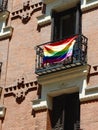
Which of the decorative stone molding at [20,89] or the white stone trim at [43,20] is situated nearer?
the decorative stone molding at [20,89]

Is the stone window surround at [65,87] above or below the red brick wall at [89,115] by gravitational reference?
above

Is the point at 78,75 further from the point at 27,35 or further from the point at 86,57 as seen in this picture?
the point at 27,35

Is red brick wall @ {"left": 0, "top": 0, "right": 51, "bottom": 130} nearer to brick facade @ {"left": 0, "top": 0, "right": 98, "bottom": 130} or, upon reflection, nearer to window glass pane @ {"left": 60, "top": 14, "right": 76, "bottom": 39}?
brick facade @ {"left": 0, "top": 0, "right": 98, "bottom": 130}

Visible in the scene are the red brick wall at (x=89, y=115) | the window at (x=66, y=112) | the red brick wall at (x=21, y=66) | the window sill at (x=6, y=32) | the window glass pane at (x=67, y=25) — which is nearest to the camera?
the red brick wall at (x=89, y=115)

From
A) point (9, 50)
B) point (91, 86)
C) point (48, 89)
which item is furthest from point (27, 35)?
point (91, 86)

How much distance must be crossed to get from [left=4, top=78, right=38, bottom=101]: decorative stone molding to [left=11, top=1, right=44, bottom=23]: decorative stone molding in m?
2.73

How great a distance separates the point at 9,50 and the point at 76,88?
155 inches

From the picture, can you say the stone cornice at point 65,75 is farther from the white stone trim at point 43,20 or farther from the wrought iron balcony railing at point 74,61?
the white stone trim at point 43,20

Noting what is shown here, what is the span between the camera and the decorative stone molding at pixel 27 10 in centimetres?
1894

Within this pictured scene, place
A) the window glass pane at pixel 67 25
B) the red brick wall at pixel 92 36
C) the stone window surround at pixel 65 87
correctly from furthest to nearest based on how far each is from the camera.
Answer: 1. the window glass pane at pixel 67 25
2. the red brick wall at pixel 92 36
3. the stone window surround at pixel 65 87

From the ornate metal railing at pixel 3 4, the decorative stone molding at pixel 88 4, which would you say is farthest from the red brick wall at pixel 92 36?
the ornate metal railing at pixel 3 4

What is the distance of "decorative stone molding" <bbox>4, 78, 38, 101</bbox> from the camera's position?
691 inches

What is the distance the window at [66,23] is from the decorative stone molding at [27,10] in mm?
872

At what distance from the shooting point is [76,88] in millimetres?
16391
